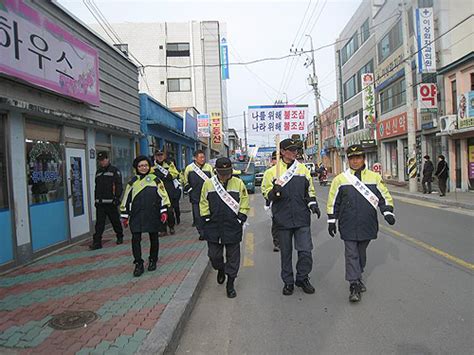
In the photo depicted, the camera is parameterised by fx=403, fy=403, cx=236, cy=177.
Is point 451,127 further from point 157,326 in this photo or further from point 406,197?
point 157,326

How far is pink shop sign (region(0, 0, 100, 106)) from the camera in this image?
5695mm

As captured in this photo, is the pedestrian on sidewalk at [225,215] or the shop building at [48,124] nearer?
the pedestrian on sidewalk at [225,215]

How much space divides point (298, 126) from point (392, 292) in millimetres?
4923

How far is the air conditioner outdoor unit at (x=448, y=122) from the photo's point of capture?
17016 millimetres

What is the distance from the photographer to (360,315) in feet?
13.7

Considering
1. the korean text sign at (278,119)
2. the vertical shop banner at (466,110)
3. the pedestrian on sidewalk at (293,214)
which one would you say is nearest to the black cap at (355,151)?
the pedestrian on sidewalk at (293,214)

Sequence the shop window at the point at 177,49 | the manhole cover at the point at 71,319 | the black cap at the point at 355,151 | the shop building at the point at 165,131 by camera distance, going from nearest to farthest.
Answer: the manhole cover at the point at 71,319, the black cap at the point at 355,151, the shop building at the point at 165,131, the shop window at the point at 177,49

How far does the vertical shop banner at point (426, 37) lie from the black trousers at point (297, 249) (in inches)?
651

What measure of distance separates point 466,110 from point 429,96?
2809 millimetres

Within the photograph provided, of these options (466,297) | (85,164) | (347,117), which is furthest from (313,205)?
(347,117)

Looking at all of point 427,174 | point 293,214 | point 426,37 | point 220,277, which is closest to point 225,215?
point 293,214

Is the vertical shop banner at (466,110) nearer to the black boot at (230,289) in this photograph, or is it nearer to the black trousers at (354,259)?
the black trousers at (354,259)

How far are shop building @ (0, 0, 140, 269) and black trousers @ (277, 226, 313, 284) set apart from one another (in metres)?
4.05

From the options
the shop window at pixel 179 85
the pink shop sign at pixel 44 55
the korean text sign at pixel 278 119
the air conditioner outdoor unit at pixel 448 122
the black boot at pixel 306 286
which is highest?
the shop window at pixel 179 85
